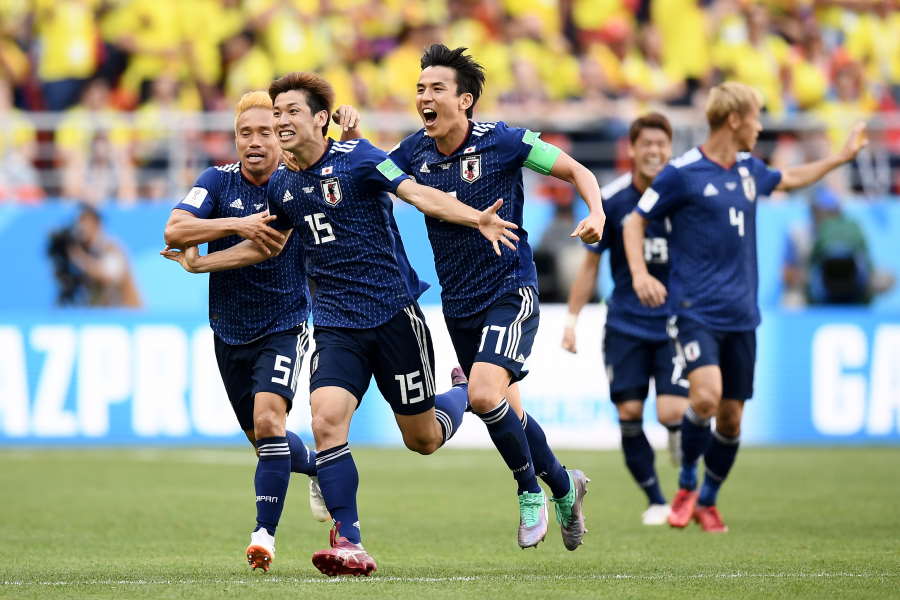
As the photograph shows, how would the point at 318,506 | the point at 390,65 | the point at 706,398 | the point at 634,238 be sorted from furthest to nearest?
the point at 390,65
the point at 634,238
the point at 706,398
the point at 318,506

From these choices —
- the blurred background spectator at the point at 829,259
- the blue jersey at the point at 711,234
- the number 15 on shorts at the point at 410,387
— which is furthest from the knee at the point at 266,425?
the blurred background spectator at the point at 829,259

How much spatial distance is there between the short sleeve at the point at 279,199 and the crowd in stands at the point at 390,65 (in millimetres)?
9661

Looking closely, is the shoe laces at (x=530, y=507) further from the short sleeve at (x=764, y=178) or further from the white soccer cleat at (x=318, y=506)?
the short sleeve at (x=764, y=178)

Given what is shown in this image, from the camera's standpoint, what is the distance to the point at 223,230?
7.06m

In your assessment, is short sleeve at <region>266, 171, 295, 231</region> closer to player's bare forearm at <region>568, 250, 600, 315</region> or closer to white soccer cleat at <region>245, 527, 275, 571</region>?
white soccer cleat at <region>245, 527, 275, 571</region>

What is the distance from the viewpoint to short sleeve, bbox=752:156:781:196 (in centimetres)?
922

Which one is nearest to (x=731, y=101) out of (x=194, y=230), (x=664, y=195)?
(x=664, y=195)

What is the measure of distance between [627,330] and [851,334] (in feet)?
19.5

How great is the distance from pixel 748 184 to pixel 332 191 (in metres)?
3.22

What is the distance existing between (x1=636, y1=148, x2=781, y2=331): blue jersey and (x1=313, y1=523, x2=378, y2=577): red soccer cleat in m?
3.18

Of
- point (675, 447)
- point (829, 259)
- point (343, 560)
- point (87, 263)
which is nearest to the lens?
point (343, 560)

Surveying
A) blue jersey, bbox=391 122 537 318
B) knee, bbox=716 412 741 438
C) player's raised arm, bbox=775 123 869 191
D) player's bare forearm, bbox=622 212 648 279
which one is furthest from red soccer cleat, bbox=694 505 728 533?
blue jersey, bbox=391 122 537 318

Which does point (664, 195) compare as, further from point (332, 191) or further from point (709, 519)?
point (332, 191)

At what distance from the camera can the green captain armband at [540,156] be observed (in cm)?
705
